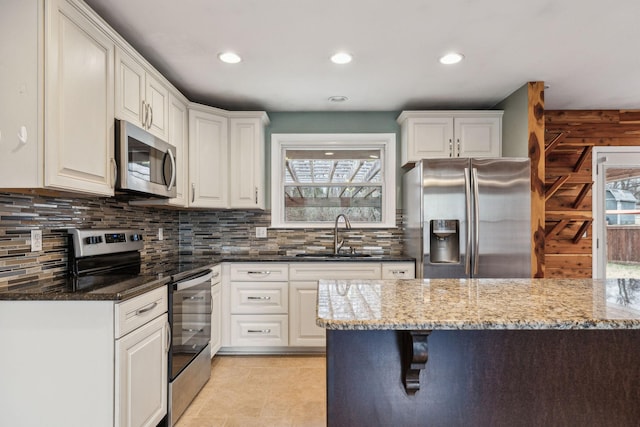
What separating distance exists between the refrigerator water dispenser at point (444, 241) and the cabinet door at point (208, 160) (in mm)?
1868

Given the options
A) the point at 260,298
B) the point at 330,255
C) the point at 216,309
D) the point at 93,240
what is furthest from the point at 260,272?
the point at 93,240

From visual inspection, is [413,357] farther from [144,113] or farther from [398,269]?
[144,113]

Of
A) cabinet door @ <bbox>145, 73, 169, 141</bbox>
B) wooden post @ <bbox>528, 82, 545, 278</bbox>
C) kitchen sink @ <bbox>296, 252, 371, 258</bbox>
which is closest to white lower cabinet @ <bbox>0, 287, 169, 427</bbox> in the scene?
cabinet door @ <bbox>145, 73, 169, 141</bbox>

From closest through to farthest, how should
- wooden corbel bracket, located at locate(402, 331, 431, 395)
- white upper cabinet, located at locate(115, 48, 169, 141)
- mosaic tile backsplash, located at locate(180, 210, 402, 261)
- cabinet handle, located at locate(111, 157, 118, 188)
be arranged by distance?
wooden corbel bracket, located at locate(402, 331, 431, 395) < cabinet handle, located at locate(111, 157, 118, 188) < white upper cabinet, located at locate(115, 48, 169, 141) < mosaic tile backsplash, located at locate(180, 210, 402, 261)

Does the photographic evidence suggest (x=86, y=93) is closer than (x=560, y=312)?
No

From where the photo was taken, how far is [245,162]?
3.45m

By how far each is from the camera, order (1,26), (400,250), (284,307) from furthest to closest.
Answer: (400,250)
(284,307)
(1,26)

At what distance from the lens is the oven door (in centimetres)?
216

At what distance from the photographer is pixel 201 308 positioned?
8.62ft

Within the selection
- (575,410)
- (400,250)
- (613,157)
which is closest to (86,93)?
(575,410)

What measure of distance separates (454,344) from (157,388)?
1.55 meters

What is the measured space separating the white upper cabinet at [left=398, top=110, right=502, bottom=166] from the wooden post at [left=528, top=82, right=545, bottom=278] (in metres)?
0.43

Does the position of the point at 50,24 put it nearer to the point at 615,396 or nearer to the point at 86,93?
the point at 86,93

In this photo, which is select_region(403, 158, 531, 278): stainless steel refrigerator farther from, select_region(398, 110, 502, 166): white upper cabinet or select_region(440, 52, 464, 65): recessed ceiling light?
select_region(440, 52, 464, 65): recessed ceiling light
